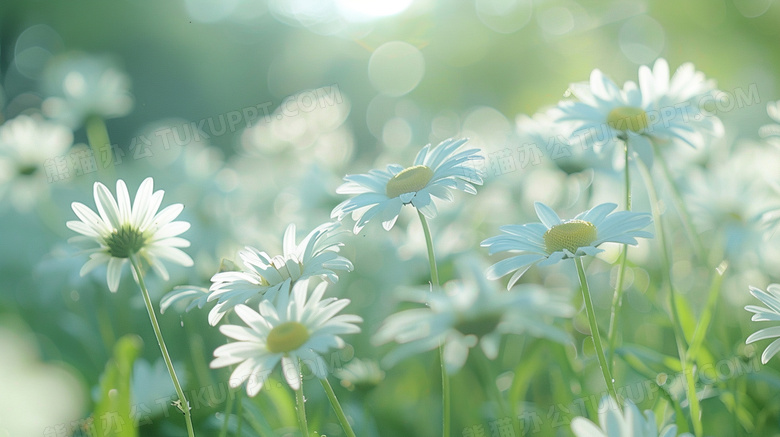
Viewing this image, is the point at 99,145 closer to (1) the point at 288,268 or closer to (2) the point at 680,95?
(1) the point at 288,268

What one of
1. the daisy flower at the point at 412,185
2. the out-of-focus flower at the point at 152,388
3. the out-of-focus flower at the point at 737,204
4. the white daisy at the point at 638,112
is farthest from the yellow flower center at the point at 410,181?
the out-of-focus flower at the point at 737,204

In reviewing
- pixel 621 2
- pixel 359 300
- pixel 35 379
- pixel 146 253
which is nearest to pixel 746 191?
pixel 359 300

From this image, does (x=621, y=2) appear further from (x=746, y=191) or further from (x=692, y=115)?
(x=692, y=115)

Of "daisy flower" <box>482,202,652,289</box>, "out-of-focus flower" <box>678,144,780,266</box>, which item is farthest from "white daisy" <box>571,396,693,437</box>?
"out-of-focus flower" <box>678,144,780,266</box>

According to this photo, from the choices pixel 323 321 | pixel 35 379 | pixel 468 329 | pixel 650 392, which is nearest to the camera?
pixel 468 329

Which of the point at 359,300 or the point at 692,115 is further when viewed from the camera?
the point at 359,300

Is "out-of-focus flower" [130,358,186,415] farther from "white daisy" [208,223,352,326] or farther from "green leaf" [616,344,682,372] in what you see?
"green leaf" [616,344,682,372]

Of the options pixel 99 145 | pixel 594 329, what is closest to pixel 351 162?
pixel 99 145
